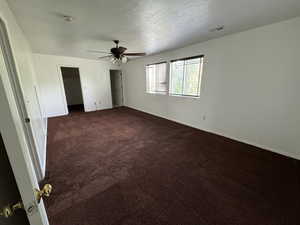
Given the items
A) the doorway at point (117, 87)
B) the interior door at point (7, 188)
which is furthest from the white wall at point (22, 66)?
the doorway at point (117, 87)

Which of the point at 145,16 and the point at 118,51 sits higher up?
the point at 145,16

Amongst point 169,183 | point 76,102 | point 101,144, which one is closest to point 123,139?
point 101,144

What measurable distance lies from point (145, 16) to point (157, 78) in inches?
117

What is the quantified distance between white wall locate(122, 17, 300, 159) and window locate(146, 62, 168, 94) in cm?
105

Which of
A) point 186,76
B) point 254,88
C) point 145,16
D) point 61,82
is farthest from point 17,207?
point 61,82

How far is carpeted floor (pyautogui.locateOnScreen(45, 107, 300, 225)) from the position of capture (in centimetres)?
135

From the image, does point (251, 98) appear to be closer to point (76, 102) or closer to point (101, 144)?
point (101, 144)

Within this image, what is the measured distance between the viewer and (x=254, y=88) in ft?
8.45

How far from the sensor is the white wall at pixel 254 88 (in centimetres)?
218

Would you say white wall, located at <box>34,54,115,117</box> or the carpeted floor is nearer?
the carpeted floor

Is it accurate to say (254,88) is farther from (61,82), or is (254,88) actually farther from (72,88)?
(72,88)

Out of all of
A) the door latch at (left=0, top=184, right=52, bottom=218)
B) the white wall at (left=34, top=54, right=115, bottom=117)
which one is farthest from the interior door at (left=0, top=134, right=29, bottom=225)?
the white wall at (left=34, top=54, right=115, bottom=117)

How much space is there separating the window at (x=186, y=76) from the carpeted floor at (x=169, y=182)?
61.4 inches

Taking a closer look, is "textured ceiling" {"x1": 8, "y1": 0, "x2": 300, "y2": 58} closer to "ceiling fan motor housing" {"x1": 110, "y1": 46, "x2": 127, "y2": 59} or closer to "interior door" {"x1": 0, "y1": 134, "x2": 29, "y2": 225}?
"ceiling fan motor housing" {"x1": 110, "y1": 46, "x2": 127, "y2": 59}
